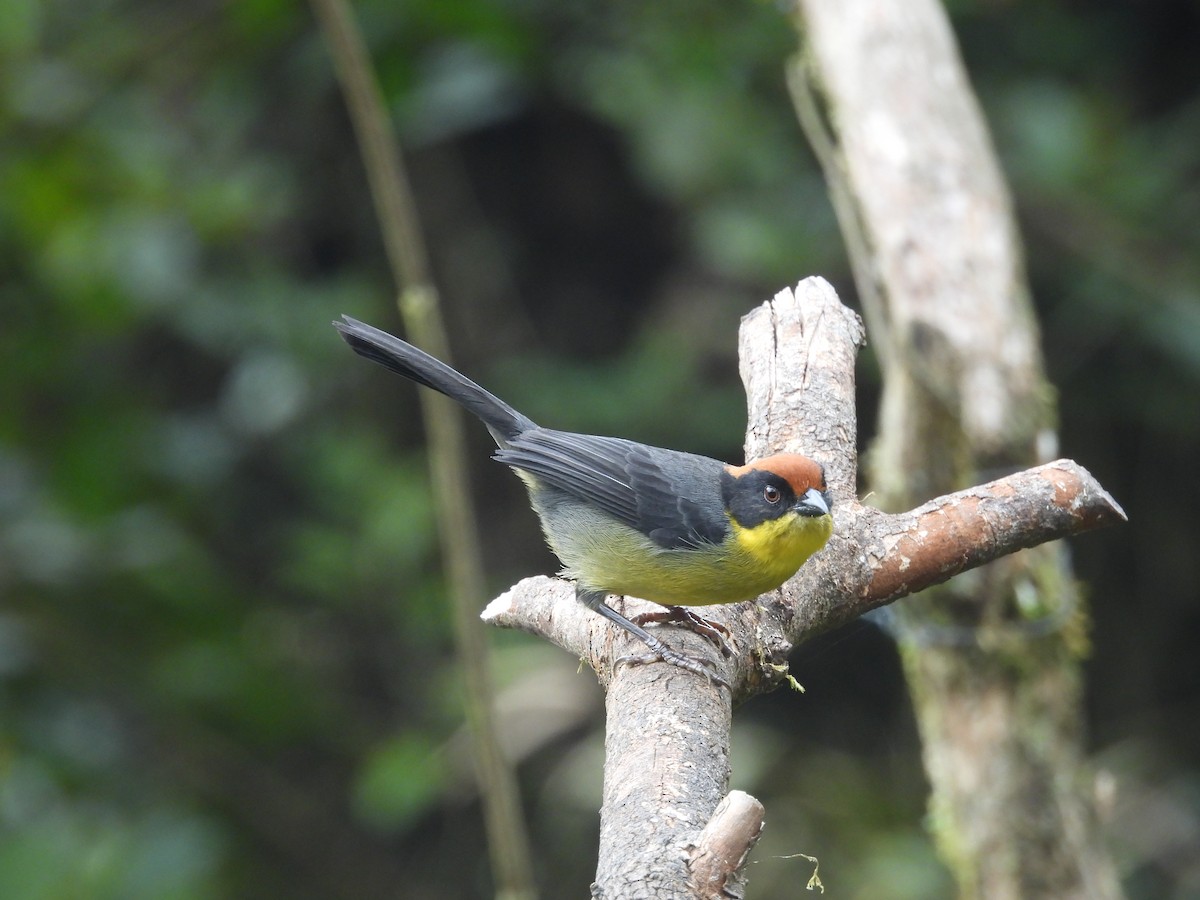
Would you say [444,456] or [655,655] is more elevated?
[444,456]

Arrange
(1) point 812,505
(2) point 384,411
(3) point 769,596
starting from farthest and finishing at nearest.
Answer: (2) point 384,411 < (3) point 769,596 < (1) point 812,505

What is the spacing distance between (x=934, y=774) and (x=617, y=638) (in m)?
1.47

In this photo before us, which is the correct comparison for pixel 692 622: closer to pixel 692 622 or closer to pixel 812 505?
pixel 692 622

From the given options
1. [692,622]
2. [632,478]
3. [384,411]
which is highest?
[384,411]

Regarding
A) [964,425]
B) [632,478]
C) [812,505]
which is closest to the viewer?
[812,505]

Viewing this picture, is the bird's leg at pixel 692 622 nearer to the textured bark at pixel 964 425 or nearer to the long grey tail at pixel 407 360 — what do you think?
the long grey tail at pixel 407 360

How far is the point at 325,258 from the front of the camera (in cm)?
664

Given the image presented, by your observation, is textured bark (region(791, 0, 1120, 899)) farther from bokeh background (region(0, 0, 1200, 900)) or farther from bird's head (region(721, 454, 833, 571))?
Answer: bokeh background (region(0, 0, 1200, 900))

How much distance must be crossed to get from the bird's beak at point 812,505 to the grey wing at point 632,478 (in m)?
0.25

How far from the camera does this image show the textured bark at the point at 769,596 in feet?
6.77

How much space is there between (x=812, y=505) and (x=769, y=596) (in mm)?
256

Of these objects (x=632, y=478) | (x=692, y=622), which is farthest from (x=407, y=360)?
(x=692, y=622)

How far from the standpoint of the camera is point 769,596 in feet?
9.86

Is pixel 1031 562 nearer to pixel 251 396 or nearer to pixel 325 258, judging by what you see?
pixel 251 396
